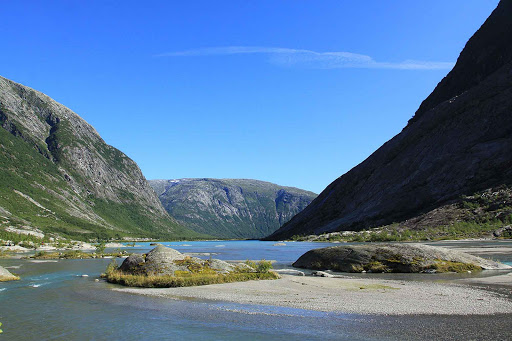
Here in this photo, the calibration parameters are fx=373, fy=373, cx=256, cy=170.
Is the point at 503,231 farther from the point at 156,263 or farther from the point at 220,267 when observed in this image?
the point at 156,263

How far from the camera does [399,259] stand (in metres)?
47.8

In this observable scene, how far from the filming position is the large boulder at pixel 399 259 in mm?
46188

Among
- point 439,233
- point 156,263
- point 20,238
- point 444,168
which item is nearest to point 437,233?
point 439,233

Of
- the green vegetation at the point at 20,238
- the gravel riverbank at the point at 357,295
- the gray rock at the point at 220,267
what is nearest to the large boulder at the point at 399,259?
the gravel riverbank at the point at 357,295

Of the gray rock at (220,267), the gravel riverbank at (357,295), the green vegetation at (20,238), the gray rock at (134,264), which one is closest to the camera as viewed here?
the gravel riverbank at (357,295)

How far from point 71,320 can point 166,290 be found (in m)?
12.1

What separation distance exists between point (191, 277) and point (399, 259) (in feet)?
87.4

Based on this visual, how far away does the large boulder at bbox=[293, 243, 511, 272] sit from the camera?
46188 millimetres

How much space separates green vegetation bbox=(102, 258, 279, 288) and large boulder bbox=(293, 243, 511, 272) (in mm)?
11858

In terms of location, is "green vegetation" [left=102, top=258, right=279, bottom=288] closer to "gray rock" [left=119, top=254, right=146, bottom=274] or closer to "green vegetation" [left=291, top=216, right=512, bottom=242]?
"gray rock" [left=119, top=254, right=146, bottom=274]

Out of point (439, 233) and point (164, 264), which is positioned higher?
point (439, 233)

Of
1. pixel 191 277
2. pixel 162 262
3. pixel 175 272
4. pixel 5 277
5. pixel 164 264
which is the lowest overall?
pixel 5 277

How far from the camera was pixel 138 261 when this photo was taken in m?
45.9

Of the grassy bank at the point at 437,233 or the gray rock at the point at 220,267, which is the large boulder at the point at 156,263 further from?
the grassy bank at the point at 437,233
